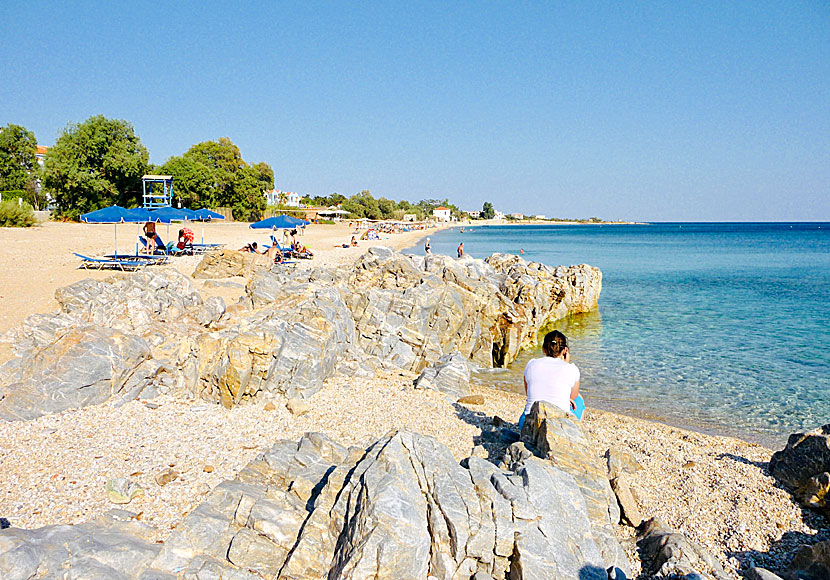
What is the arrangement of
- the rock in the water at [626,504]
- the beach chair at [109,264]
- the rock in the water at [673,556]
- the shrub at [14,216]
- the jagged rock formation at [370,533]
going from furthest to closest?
the shrub at [14,216] < the beach chair at [109,264] < the rock in the water at [626,504] < the rock in the water at [673,556] < the jagged rock formation at [370,533]

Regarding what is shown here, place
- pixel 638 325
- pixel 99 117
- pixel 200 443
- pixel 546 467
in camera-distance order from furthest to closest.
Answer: pixel 99 117
pixel 638 325
pixel 200 443
pixel 546 467

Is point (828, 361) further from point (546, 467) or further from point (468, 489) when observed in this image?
point (468, 489)

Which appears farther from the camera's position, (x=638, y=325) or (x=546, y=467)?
(x=638, y=325)

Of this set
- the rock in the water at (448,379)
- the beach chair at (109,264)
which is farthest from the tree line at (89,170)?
the rock in the water at (448,379)

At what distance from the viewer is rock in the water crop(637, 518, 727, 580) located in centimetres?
450

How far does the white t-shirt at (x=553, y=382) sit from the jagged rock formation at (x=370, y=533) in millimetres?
1520

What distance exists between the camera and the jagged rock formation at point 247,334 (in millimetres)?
7367

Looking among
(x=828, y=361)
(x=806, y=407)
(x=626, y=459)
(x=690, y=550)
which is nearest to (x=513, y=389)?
(x=626, y=459)

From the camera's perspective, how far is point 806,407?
452 inches

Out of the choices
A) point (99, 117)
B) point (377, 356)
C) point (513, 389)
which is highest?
point (99, 117)

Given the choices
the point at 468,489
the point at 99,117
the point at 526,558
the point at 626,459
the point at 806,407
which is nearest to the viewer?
the point at 526,558

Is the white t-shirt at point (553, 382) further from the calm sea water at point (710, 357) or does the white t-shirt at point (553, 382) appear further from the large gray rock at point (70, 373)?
the large gray rock at point (70, 373)

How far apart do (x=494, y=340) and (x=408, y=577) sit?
12.0 meters

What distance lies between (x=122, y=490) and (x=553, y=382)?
16.4ft
